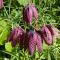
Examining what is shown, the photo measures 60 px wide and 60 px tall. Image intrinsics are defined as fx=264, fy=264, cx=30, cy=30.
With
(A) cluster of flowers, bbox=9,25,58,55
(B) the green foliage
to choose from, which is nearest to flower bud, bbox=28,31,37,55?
(A) cluster of flowers, bbox=9,25,58,55

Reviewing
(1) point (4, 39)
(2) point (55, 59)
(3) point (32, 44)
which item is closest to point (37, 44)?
(3) point (32, 44)

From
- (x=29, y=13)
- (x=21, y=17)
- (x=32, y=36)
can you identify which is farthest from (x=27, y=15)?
(x=21, y=17)

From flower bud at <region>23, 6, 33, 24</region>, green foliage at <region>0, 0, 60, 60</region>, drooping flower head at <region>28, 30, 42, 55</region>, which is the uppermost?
flower bud at <region>23, 6, 33, 24</region>

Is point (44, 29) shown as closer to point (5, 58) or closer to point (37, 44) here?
point (37, 44)

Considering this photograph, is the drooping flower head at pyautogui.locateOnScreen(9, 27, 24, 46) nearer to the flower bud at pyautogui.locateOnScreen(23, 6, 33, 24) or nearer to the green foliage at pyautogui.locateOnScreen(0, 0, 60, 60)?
the flower bud at pyautogui.locateOnScreen(23, 6, 33, 24)

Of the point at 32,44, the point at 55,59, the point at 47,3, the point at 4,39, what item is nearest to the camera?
the point at 32,44

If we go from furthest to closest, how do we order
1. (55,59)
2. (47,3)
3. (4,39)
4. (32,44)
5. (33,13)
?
(47,3)
(4,39)
(55,59)
(33,13)
(32,44)

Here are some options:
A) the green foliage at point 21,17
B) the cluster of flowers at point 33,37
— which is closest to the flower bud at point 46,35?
the cluster of flowers at point 33,37

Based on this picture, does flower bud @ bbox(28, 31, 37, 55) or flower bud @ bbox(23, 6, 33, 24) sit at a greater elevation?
flower bud @ bbox(23, 6, 33, 24)
